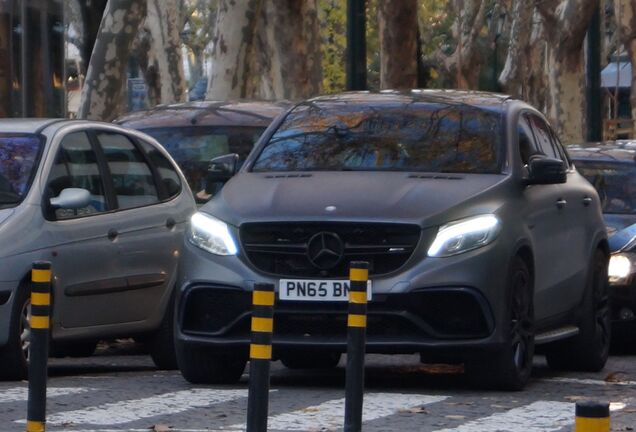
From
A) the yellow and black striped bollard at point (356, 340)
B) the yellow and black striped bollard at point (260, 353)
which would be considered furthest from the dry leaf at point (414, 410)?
the yellow and black striped bollard at point (260, 353)

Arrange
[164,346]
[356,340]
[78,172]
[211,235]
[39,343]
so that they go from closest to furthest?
[39,343] < [356,340] < [211,235] < [78,172] < [164,346]

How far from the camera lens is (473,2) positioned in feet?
168

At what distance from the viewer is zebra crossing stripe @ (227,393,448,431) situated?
28.7 feet

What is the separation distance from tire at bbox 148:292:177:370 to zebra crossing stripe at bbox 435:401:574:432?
10.3ft

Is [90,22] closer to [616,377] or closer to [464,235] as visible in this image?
[616,377]

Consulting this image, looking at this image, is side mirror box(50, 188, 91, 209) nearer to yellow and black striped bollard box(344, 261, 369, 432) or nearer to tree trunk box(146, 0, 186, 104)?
yellow and black striped bollard box(344, 261, 369, 432)

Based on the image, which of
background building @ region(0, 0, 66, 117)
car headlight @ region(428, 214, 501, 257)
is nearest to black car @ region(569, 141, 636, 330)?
car headlight @ region(428, 214, 501, 257)

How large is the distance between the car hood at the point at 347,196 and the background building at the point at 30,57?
1022cm

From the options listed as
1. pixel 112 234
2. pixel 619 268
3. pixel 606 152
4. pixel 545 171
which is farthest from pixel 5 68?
pixel 545 171

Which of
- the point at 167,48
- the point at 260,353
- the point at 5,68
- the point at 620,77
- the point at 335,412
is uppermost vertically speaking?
the point at 167,48

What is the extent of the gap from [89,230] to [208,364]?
1.43 meters

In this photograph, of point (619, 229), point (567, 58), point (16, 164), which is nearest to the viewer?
point (16, 164)

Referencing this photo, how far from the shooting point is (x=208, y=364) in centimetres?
1050

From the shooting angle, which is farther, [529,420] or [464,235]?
[464,235]
